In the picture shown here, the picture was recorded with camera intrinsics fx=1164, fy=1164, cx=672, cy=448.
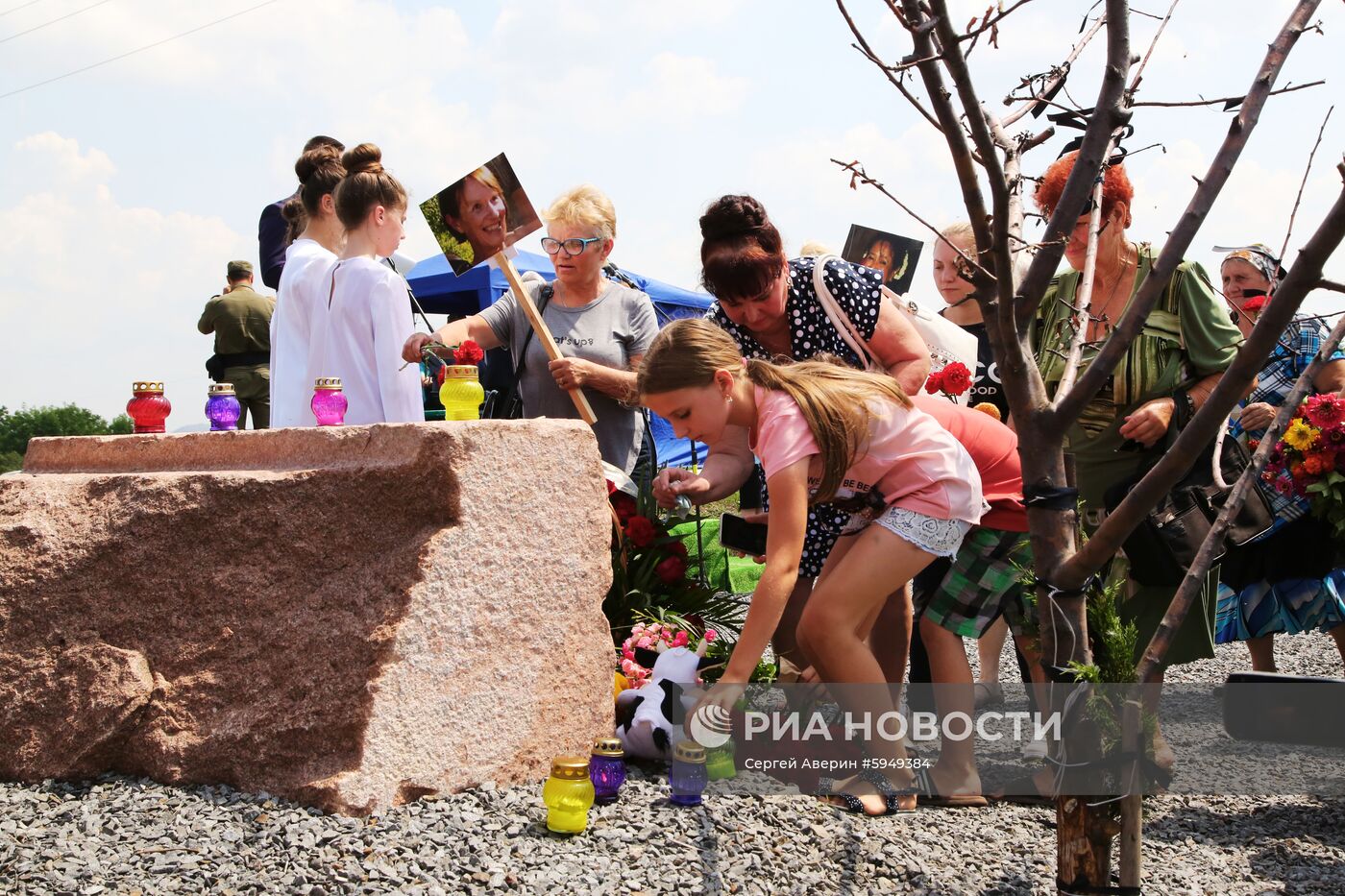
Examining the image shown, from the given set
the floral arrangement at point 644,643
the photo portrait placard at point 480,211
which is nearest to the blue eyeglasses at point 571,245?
the photo portrait placard at point 480,211

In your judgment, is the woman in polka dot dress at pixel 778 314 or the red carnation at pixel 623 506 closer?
the woman in polka dot dress at pixel 778 314

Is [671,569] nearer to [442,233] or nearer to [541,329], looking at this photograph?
[541,329]

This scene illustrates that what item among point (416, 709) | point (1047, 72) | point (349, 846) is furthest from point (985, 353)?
point (349, 846)

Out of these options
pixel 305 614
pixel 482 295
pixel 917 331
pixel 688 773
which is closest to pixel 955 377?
pixel 917 331

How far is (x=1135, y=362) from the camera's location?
3635 mm

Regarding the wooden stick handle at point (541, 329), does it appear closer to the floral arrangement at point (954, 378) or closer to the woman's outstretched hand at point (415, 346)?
the woman's outstretched hand at point (415, 346)

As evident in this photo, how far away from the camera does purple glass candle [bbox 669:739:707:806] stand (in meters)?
2.90

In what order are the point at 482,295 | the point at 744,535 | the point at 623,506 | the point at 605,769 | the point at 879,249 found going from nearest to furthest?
the point at 605,769
the point at 744,535
the point at 623,506
the point at 879,249
the point at 482,295

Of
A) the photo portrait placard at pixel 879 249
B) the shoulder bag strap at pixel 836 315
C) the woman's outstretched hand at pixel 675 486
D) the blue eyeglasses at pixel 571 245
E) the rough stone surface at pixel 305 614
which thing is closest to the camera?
the rough stone surface at pixel 305 614

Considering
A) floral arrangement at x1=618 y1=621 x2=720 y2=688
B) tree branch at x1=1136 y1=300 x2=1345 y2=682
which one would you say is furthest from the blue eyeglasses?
tree branch at x1=1136 y1=300 x2=1345 y2=682

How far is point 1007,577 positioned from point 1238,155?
1.69 m

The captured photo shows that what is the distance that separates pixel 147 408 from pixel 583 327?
1.56 m

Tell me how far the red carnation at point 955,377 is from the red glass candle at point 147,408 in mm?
2516

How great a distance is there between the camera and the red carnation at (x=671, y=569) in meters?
4.52
